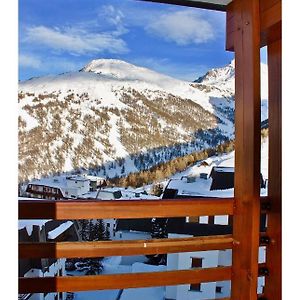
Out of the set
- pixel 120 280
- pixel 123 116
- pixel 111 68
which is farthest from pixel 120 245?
pixel 111 68

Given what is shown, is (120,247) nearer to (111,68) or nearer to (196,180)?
(196,180)

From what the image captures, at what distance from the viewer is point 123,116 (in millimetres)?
5027

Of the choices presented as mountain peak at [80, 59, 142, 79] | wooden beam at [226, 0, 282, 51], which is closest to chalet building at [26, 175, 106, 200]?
mountain peak at [80, 59, 142, 79]

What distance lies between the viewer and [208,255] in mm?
2998

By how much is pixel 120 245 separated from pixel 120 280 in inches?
6.5

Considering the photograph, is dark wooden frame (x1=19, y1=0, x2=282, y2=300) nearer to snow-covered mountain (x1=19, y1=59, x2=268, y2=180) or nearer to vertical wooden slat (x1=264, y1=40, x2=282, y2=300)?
vertical wooden slat (x1=264, y1=40, x2=282, y2=300)

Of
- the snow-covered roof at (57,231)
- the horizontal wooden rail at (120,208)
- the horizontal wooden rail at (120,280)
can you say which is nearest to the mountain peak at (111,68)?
the snow-covered roof at (57,231)

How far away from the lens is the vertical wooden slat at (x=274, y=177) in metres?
1.83

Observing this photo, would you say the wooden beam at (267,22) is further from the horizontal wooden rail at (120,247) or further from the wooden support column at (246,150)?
the horizontal wooden rail at (120,247)

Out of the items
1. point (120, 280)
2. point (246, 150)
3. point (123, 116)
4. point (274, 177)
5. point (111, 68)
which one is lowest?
point (120, 280)

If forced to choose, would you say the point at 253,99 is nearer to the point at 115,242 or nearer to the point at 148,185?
the point at 115,242

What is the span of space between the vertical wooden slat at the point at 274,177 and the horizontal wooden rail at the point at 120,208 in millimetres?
252
